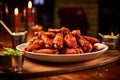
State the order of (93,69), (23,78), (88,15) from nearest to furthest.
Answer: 1. (23,78)
2. (93,69)
3. (88,15)

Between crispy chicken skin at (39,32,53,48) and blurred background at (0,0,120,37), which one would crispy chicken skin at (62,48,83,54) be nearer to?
crispy chicken skin at (39,32,53,48)

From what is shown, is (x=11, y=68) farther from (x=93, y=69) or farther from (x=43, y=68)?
(x=93, y=69)

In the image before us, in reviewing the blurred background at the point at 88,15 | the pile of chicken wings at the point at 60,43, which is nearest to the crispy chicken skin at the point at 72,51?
the pile of chicken wings at the point at 60,43

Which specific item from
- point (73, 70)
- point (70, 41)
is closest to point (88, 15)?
point (70, 41)

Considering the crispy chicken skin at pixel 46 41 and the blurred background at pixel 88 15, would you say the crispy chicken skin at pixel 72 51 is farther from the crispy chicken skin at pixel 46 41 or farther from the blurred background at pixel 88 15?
the blurred background at pixel 88 15

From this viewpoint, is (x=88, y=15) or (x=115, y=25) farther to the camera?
(x=88, y=15)

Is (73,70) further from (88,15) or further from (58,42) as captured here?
(88,15)

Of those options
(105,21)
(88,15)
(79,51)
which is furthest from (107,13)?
(79,51)
